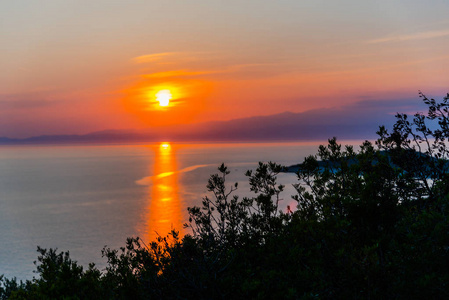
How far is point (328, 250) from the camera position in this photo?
9.88 m

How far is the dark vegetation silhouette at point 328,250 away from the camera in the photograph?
912cm

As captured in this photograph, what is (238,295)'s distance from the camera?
10555mm

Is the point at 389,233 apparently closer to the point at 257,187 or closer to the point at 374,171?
the point at 374,171

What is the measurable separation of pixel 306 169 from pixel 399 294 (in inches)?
292

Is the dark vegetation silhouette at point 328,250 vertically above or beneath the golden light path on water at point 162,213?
above

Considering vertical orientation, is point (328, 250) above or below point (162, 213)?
above

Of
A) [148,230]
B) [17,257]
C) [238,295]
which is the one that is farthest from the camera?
[148,230]

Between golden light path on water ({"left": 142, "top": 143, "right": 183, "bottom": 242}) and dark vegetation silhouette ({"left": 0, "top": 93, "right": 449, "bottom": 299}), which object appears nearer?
dark vegetation silhouette ({"left": 0, "top": 93, "right": 449, "bottom": 299})

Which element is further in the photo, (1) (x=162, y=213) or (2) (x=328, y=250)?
(1) (x=162, y=213)

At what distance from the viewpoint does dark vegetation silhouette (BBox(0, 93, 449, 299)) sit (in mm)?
9117

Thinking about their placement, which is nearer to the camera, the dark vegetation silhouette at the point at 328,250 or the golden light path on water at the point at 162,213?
the dark vegetation silhouette at the point at 328,250

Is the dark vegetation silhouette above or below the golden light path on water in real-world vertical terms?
above

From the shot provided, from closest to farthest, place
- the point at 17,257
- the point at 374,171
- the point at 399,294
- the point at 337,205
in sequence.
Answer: the point at 399,294 < the point at 337,205 < the point at 374,171 < the point at 17,257

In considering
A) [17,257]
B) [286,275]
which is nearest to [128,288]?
[286,275]
